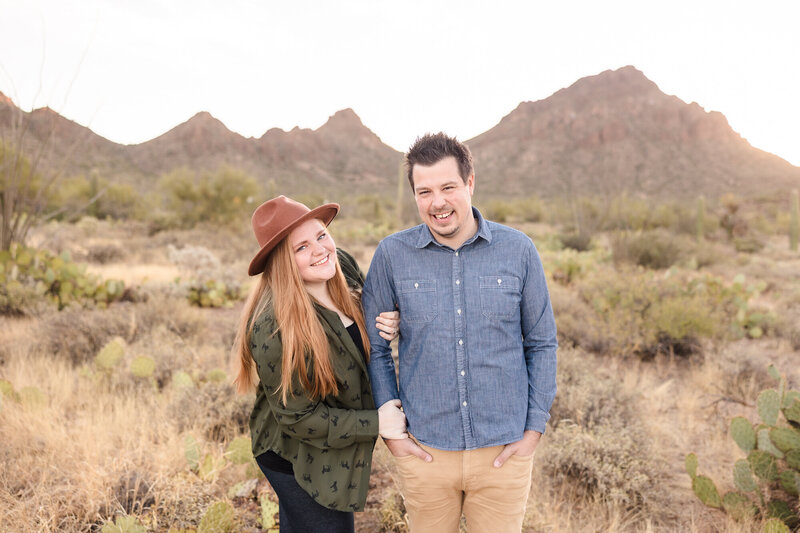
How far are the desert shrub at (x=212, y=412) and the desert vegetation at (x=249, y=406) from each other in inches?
0.6

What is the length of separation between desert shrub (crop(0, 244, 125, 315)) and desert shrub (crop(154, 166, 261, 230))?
1354 cm

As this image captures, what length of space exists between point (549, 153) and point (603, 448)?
74.4 m

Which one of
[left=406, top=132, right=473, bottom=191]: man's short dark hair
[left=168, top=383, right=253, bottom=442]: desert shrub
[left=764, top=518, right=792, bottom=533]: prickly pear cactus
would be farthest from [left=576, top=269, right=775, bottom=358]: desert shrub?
[left=406, top=132, right=473, bottom=191]: man's short dark hair

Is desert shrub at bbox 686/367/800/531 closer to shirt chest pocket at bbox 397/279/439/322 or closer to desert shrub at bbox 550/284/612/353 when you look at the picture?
shirt chest pocket at bbox 397/279/439/322

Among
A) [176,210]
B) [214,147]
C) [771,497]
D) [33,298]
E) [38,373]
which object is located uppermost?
[214,147]

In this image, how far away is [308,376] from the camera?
1.93 meters

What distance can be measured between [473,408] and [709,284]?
758 cm

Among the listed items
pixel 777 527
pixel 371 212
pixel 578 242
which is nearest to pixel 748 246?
pixel 578 242

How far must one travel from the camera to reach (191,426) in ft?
13.5

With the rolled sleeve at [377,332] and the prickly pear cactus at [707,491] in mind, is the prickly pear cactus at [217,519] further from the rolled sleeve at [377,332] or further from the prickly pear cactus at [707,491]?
the prickly pear cactus at [707,491]

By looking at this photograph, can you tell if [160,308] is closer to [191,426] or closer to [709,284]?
[191,426]

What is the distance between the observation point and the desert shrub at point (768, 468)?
297 centimetres

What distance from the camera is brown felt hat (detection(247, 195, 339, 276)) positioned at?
2.04 m

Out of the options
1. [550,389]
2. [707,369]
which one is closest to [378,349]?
[550,389]
